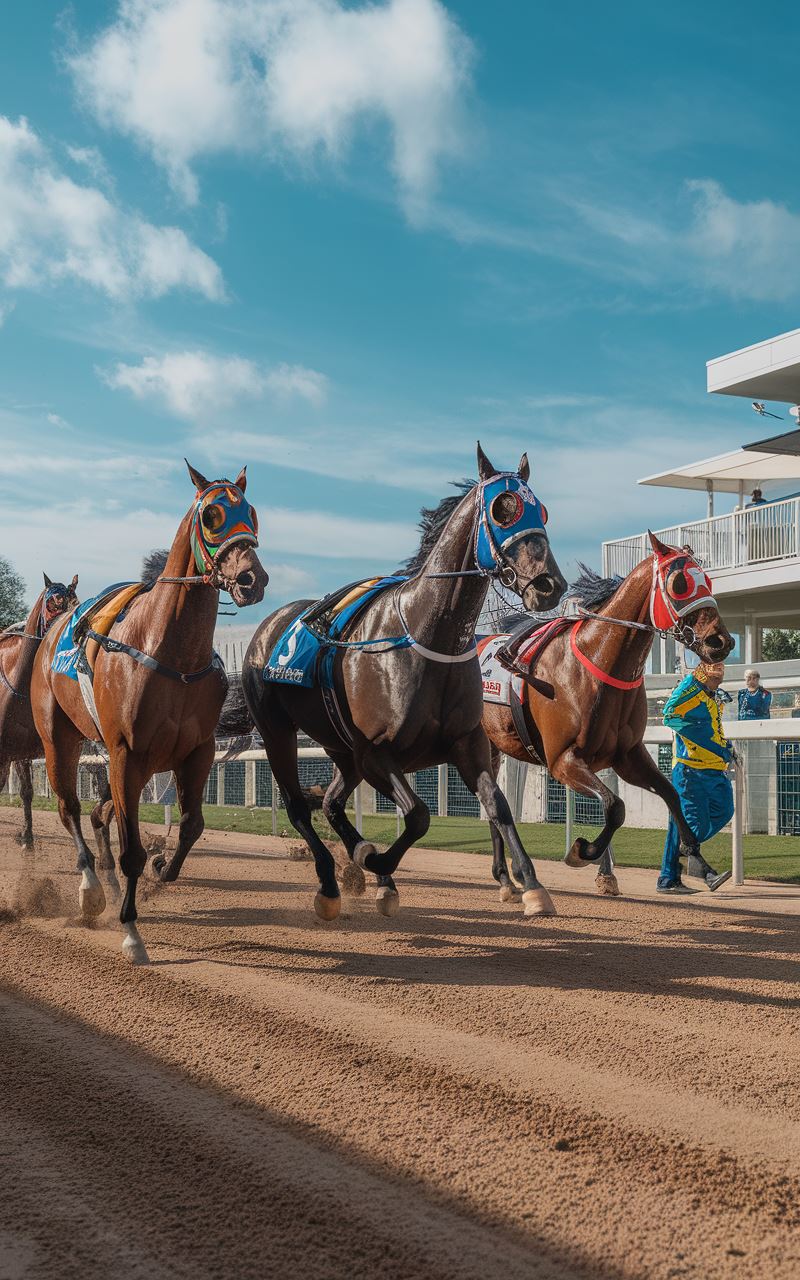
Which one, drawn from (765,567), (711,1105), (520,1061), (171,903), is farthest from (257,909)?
(765,567)

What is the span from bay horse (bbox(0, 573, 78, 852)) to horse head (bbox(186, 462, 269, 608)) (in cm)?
329

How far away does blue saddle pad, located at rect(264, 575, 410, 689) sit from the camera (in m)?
6.62

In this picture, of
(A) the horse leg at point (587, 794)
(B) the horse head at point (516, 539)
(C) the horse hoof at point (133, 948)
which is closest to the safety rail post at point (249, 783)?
(A) the horse leg at point (587, 794)

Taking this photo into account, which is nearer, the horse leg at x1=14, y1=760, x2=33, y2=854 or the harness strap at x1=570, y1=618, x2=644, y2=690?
the harness strap at x1=570, y1=618, x2=644, y2=690

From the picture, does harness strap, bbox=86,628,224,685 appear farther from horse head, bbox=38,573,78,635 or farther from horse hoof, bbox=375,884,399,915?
horse head, bbox=38,573,78,635

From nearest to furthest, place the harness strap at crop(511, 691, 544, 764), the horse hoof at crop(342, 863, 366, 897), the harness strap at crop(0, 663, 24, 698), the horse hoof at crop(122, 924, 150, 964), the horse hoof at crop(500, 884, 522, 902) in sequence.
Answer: the horse hoof at crop(122, 924, 150, 964) → the horse hoof at crop(500, 884, 522, 902) → the horse hoof at crop(342, 863, 366, 897) → the harness strap at crop(511, 691, 544, 764) → the harness strap at crop(0, 663, 24, 698)

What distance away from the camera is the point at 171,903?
7832 mm

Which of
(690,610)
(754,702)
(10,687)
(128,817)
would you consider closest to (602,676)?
(690,610)

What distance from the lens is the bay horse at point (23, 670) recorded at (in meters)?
8.98

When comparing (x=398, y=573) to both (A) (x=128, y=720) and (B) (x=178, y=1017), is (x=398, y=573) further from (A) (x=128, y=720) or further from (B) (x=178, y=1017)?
(B) (x=178, y=1017)

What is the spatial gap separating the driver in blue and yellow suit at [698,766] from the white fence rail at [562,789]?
4.00ft

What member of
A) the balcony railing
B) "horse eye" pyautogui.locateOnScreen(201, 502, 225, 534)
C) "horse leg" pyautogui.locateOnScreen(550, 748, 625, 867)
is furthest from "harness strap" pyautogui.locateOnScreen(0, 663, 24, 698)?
the balcony railing

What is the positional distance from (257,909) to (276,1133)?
14.6 feet

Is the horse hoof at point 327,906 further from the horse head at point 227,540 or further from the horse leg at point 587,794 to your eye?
the horse head at point 227,540
